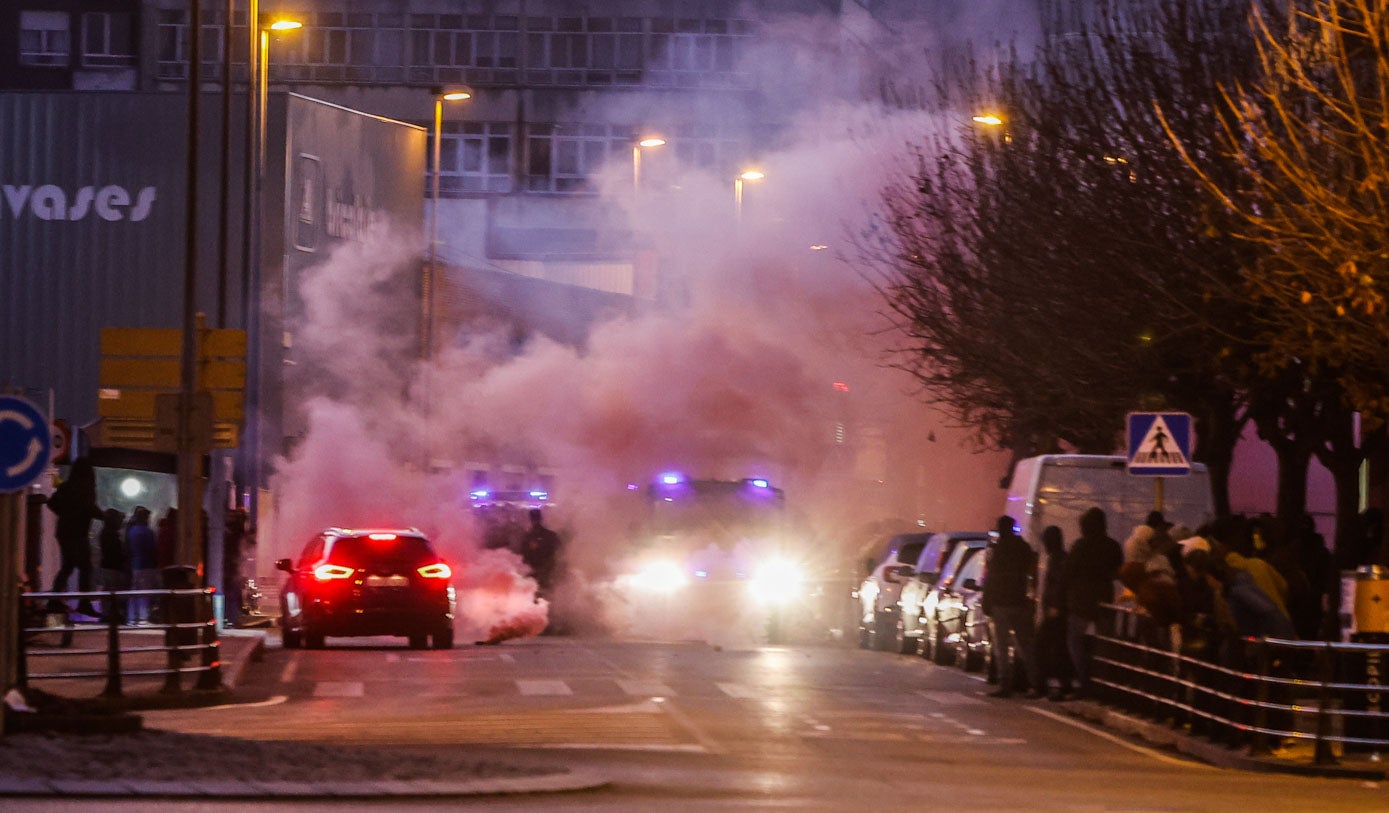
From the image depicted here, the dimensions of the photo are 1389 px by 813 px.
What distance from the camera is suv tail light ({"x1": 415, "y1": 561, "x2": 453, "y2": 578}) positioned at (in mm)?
26422

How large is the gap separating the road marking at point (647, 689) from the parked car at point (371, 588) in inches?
233

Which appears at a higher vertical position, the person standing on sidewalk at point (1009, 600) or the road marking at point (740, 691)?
the person standing on sidewalk at point (1009, 600)

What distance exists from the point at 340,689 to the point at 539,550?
12436 millimetres

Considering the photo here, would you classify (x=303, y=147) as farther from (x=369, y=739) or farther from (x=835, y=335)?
(x=369, y=739)

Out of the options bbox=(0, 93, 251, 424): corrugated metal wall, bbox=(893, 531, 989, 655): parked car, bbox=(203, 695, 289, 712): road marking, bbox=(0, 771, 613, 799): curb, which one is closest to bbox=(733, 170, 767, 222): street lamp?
bbox=(0, 93, 251, 424): corrugated metal wall

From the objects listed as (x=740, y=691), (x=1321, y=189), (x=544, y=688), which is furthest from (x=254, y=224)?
(x=1321, y=189)

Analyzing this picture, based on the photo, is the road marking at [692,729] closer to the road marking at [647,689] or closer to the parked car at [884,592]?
the road marking at [647,689]

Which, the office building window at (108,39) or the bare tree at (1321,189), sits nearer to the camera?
the bare tree at (1321,189)

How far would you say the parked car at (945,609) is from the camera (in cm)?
2505

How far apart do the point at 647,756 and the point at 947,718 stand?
4.28 meters

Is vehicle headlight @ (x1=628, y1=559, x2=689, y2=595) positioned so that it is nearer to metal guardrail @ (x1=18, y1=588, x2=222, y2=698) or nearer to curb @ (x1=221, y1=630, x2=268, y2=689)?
curb @ (x1=221, y1=630, x2=268, y2=689)

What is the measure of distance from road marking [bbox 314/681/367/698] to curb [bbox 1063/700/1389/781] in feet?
21.0

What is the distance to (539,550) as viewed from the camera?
3275 cm

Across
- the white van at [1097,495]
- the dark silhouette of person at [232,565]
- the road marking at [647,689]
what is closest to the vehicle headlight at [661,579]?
the dark silhouette of person at [232,565]
